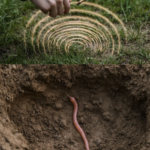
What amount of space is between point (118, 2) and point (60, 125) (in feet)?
6.42

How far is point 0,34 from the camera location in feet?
11.5

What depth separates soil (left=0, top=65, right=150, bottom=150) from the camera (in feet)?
8.80

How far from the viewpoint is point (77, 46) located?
10.1 ft

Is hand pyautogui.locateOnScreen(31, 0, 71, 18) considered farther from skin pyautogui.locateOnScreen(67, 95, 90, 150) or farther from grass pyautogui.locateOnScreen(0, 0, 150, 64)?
skin pyautogui.locateOnScreen(67, 95, 90, 150)

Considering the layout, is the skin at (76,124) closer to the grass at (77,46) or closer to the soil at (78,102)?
the soil at (78,102)

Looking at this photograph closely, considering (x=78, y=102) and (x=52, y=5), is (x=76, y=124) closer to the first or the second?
(x=78, y=102)

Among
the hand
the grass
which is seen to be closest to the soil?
the grass

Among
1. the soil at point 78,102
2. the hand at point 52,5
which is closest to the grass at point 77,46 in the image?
the soil at point 78,102

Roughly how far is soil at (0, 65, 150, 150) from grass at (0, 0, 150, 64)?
182mm

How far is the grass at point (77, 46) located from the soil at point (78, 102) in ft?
0.60

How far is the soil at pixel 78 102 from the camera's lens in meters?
2.68

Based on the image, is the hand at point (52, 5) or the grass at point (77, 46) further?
the grass at point (77, 46)

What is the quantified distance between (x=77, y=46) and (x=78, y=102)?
0.68 m

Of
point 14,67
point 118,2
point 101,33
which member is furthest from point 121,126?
point 118,2
